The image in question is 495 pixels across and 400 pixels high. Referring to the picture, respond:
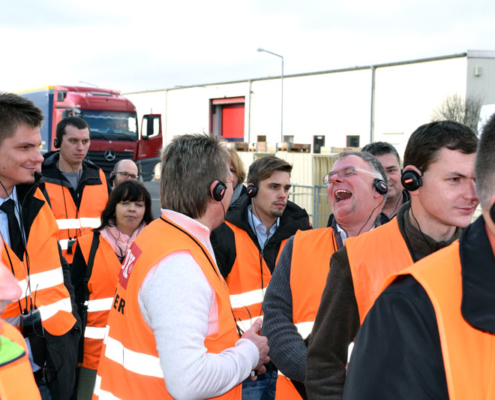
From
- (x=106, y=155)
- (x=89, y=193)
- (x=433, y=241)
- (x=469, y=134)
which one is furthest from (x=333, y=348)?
(x=106, y=155)

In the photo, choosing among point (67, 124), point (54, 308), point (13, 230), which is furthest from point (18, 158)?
point (67, 124)

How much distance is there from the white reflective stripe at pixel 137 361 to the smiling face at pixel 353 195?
1.38 meters

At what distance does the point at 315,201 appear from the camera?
10625 mm

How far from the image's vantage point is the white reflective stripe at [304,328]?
274 centimetres

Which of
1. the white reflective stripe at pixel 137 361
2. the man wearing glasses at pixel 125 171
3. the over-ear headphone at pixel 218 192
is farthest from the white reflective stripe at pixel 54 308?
the man wearing glasses at pixel 125 171

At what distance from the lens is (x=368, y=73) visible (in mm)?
33781

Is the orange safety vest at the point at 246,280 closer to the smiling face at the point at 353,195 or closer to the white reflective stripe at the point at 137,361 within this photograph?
the smiling face at the point at 353,195

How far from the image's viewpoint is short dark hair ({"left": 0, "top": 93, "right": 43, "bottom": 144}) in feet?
9.64

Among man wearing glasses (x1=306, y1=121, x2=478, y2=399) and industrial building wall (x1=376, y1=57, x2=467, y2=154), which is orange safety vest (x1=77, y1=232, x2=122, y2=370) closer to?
man wearing glasses (x1=306, y1=121, x2=478, y2=399)

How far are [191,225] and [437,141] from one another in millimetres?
1133

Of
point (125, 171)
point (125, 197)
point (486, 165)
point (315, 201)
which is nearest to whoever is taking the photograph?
point (486, 165)

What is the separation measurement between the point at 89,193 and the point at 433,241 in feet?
12.6

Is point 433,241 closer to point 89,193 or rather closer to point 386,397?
point 386,397

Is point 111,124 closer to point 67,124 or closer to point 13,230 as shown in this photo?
point 67,124
